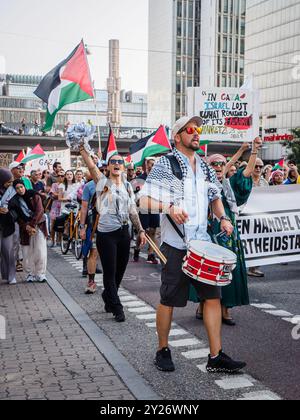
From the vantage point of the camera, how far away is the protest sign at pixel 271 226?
32.2 ft

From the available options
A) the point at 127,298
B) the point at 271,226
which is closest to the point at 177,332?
the point at 127,298

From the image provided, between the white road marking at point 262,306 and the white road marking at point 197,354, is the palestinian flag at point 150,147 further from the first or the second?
the white road marking at point 197,354

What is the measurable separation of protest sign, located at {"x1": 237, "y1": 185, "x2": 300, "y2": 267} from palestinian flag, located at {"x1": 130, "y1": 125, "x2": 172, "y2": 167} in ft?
19.6

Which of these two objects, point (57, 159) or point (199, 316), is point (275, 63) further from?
point (199, 316)

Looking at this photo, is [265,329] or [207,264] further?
[265,329]

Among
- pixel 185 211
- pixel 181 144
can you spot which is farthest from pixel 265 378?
pixel 181 144

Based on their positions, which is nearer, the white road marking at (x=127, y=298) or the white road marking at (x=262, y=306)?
the white road marking at (x=262, y=306)

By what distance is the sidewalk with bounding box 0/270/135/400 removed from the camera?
4.88m

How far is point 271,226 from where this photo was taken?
1009 centimetres

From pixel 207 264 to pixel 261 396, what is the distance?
1.02 m

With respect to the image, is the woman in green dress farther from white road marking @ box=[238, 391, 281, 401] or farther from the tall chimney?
the tall chimney

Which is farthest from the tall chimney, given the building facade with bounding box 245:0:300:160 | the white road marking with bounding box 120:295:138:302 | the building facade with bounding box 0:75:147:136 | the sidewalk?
the sidewalk

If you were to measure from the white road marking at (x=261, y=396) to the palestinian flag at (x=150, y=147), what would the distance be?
11.4 metres

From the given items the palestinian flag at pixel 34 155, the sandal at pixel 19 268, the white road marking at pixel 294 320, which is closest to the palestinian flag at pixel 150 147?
the sandal at pixel 19 268
